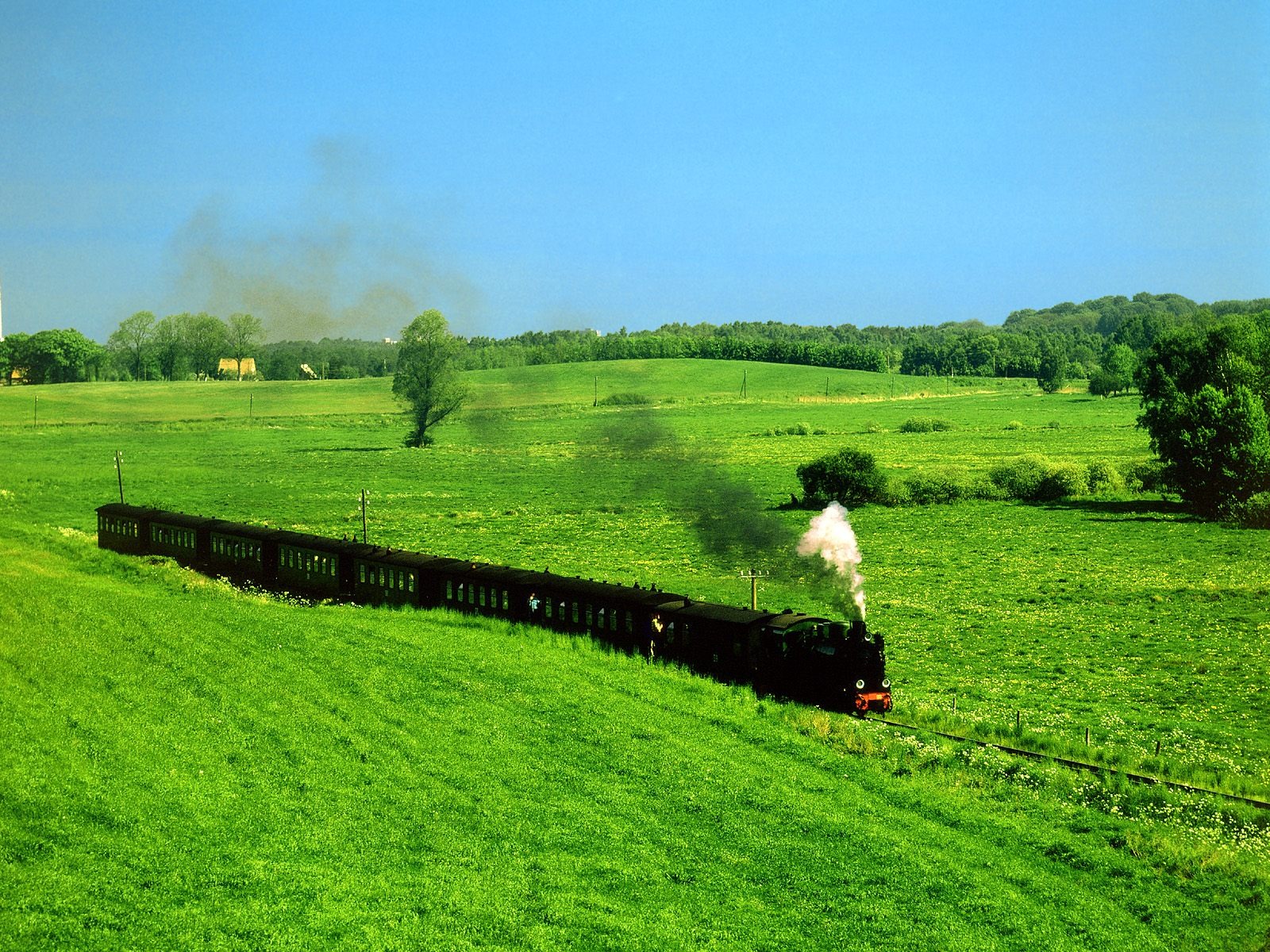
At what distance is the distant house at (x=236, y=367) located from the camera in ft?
380

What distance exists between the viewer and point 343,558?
4572 cm

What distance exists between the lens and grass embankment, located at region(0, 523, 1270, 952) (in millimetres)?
18188

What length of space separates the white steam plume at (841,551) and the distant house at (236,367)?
8925 cm

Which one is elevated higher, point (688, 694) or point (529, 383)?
point (529, 383)

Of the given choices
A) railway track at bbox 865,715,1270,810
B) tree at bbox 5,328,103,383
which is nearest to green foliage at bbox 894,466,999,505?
railway track at bbox 865,715,1270,810

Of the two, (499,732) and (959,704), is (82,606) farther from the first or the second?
(959,704)

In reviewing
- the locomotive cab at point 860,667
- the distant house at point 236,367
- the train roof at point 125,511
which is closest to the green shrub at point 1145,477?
the locomotive cab at point 860,667

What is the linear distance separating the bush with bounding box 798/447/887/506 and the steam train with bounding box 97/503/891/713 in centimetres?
3900

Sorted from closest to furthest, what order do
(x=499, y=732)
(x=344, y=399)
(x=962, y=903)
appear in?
(x=962, y=903)
(x=499, y=732)
(x=344, y=399)

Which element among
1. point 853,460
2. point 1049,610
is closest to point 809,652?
point 1049,610

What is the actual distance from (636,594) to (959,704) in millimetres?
10331

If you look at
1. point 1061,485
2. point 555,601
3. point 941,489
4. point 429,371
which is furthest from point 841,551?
point 429,371

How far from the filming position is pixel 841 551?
35.7m

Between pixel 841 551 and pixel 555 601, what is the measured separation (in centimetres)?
970
